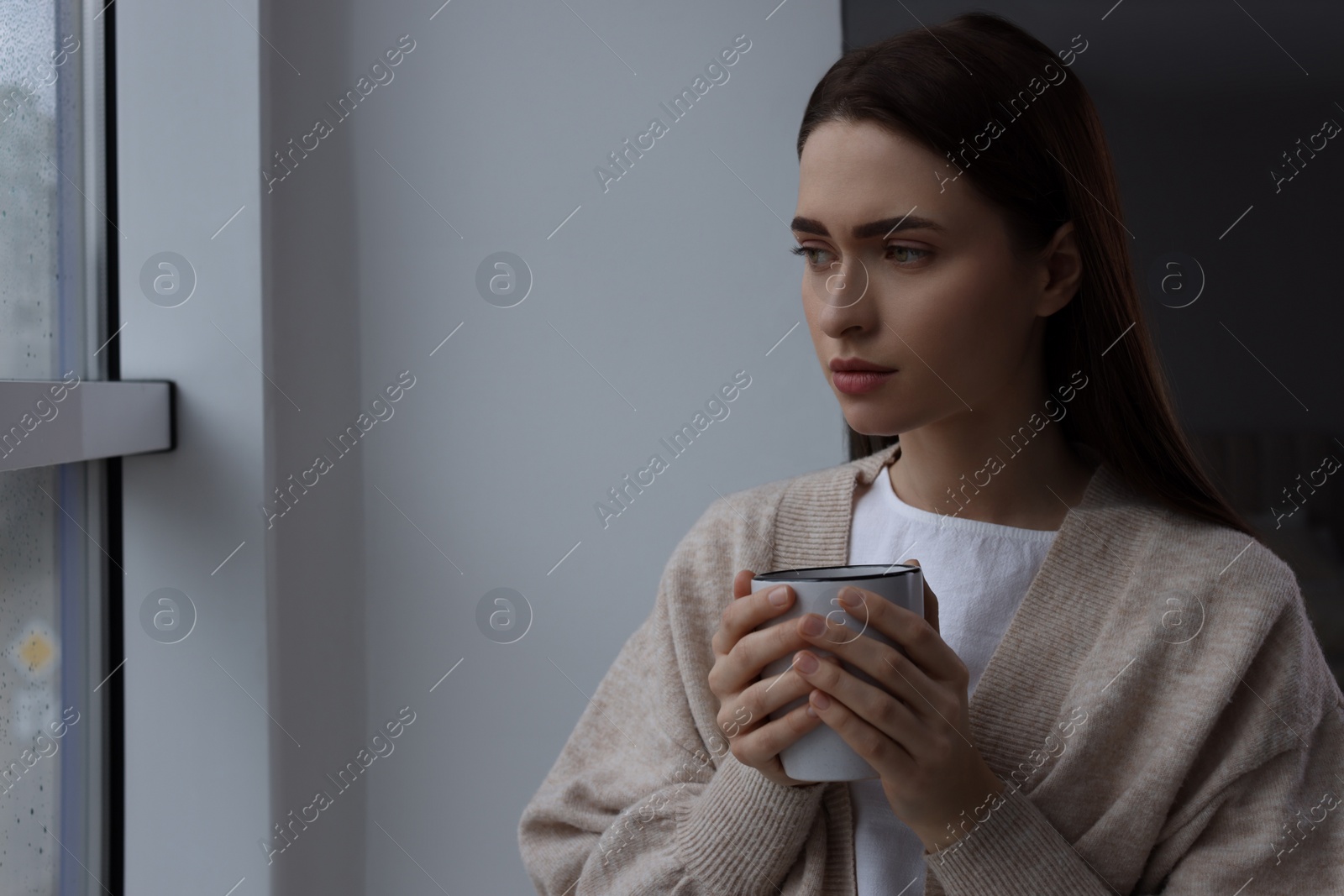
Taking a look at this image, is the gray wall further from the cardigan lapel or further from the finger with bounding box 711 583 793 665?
the finger with bounding box 711 583 793 665

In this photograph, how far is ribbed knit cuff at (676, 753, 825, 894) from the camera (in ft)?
2.80

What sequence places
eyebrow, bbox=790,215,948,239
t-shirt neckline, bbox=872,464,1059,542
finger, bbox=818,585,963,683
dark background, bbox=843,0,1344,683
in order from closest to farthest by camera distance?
1. finger, bbox=818,585,963,683
2. eyebrow, bbox=790,215,948,239
3. t-shirt neckline, bbox=872,464,1059,542
4. dark background, bbox=843,0,1344,683

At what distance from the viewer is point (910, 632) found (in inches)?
29.0

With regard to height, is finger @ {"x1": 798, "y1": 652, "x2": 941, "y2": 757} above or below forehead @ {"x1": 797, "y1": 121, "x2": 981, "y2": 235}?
below

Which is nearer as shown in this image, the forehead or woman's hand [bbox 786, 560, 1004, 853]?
woman's hand [bbox 786, 560, 1004, 853]

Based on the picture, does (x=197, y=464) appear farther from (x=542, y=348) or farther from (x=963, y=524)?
(x=963, y=524)

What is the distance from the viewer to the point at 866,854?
902 millimetres

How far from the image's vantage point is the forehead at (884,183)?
84 cm

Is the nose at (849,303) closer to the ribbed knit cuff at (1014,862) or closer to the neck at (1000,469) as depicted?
the neck at (1000,469)

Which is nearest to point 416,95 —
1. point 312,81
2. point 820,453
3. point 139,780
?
point 312,81

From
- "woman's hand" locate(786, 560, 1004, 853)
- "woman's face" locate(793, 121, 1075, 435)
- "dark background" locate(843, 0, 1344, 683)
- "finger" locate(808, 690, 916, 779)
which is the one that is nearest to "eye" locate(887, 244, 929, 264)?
"woman's face" locate(793, 121, 1075, 435)

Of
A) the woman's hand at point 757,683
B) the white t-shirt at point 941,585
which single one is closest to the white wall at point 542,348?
the white t-shirt at point 941,585

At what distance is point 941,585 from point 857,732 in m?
0.27

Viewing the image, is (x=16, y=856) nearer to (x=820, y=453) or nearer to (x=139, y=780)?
(x=139, y=780)
